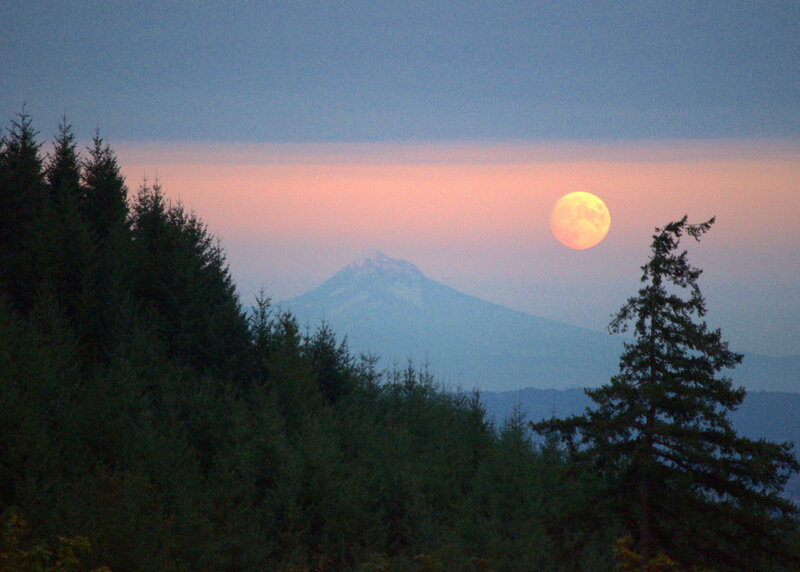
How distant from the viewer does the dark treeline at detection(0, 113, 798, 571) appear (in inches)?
935

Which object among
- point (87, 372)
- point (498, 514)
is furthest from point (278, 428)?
point (498, 514)

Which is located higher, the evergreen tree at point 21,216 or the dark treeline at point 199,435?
the evergreen tree at point 21,216

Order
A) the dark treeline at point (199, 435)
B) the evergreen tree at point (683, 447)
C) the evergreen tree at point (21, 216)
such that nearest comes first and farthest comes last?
the evergreen tree at point (683, 447) → the dark treeline at point (199, 435) → the evergreen tree at point (21, 216)

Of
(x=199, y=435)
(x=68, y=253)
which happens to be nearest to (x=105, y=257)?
(x=68, y=253)

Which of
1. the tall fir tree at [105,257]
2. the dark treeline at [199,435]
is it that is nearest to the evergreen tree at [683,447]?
the dark treeline at [199,435]

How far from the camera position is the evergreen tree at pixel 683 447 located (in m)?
19.6

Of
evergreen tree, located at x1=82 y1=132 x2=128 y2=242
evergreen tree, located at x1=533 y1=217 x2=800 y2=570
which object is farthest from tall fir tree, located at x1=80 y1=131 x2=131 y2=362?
evergreen tree, located at x1=533 y1=217 x2=800 y2=570

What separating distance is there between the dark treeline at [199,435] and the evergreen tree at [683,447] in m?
1.15

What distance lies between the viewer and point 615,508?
20.8 metres

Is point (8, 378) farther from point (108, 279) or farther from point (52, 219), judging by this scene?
point (52, 219)

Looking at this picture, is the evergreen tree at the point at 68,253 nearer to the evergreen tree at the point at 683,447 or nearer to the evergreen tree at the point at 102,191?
the evergreen tree at the point at 102,191

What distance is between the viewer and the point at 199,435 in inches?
1366

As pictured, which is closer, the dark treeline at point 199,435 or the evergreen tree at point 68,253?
the dark treeline at point 199,435

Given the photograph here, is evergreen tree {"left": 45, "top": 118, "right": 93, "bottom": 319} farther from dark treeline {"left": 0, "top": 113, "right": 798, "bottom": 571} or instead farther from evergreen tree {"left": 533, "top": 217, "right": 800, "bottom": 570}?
evergreen tree {"left": 533, "top": 217, "right": 800, "bottom": 570}
